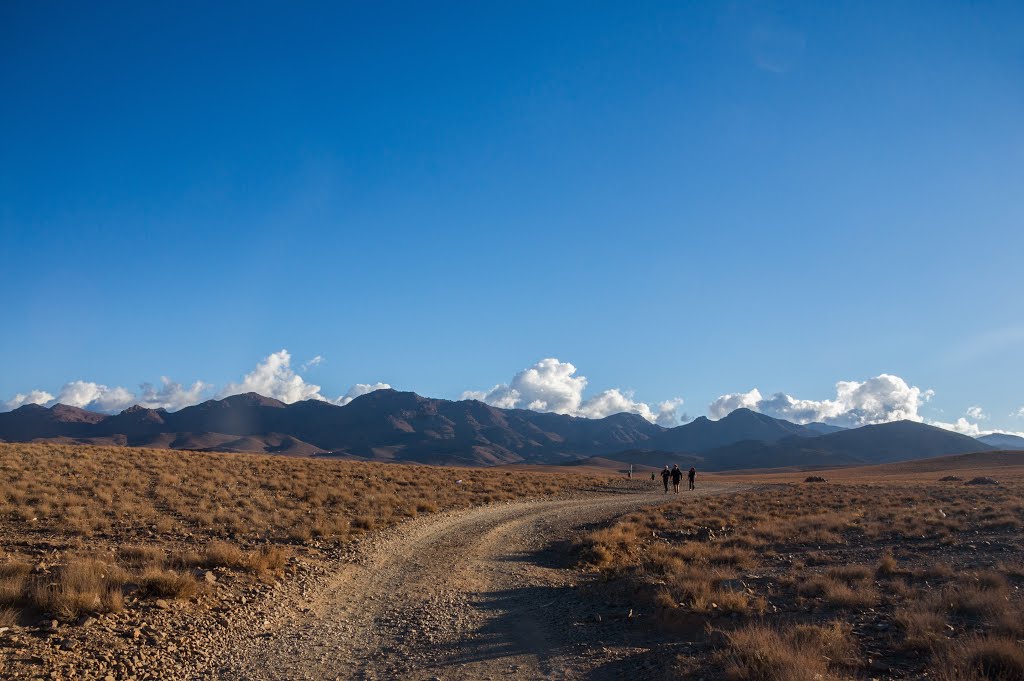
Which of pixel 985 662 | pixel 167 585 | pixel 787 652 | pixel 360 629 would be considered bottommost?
pixel 360 629

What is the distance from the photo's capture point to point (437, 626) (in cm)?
1081

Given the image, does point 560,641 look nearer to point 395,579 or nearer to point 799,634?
point 799,634

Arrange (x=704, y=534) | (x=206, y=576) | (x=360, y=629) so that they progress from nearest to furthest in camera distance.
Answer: (x=360, y=629)
(x=206, y=576)
(x=704, y=534)

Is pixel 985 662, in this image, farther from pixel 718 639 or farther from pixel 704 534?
pixel 704 534

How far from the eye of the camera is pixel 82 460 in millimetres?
31188

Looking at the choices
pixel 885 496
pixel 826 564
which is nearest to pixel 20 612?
pixel 826 564

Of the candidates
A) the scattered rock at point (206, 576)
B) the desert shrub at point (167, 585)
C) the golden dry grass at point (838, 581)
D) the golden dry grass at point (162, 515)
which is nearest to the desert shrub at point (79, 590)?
the golden dry grass at point (162, 515)

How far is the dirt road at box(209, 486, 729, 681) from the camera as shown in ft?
29.3

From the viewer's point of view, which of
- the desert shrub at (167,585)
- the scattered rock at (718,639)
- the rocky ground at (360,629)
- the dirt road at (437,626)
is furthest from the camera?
the desert shrub at (167,585)

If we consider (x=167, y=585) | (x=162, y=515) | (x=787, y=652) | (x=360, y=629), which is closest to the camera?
(x=787, y=652)

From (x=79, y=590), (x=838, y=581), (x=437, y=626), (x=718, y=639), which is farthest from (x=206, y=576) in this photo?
(x=838, y=581)

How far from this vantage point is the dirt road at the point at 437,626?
8.93m

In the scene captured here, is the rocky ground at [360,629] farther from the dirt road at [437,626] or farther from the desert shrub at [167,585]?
the desert shrub at [167,585]

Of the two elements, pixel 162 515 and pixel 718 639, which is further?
pixel 162 515
